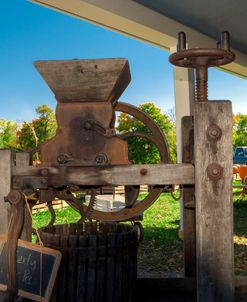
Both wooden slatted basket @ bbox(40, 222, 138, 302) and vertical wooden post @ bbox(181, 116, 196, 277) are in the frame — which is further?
vertical wooden post @ bbox(181, 116, 196, 277)

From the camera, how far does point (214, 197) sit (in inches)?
81.7

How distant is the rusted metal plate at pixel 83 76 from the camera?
7.68 feet

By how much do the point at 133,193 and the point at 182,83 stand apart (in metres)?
4.42

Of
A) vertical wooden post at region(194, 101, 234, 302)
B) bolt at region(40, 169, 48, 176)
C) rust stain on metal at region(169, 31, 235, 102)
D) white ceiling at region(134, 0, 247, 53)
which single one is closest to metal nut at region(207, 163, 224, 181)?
vertical wooden post at region(194, 101, 234, 302)

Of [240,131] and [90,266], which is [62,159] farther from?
[240,131]

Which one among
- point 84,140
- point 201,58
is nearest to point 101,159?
point 84,140

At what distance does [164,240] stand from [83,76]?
546 cm

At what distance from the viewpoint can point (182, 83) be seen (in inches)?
287

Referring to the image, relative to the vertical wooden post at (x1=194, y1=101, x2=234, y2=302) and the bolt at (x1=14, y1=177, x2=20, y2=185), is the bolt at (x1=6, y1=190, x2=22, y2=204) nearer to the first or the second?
the bolt at (x1=14, y1=177, x2=20, y2=185)

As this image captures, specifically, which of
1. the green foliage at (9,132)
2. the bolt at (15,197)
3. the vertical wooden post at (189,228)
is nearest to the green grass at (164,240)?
the vertical wooden post at (189,228)

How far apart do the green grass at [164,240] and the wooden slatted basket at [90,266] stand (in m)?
3.09

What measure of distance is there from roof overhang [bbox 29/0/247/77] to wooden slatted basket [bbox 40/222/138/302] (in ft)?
12.5

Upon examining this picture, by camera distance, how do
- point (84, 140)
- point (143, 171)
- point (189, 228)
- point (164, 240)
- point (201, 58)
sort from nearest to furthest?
1. point (143, 171)
2. point (201, 58)
3. point (84, 140)
4. point (189, 228)
5. point (164, 240)

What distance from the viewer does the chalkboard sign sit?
2.27 meters
